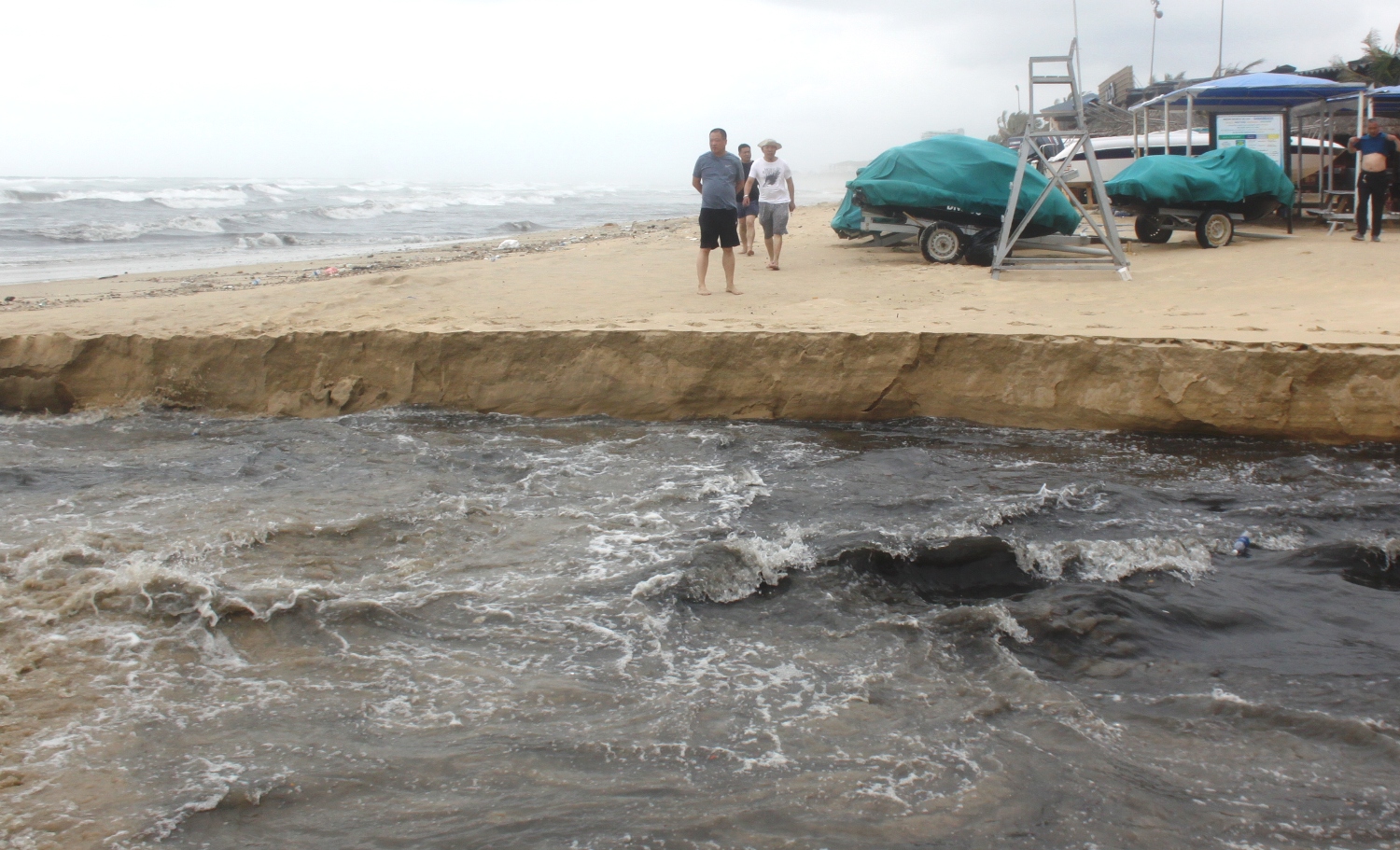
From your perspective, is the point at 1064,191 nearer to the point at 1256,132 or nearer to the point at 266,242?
the point at 1256,132

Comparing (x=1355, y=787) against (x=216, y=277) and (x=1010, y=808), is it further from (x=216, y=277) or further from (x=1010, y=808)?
(x=216, y=277)

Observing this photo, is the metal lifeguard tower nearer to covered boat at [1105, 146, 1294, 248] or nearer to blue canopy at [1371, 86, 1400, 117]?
covered boat at [1105, 146, 1294, 248]

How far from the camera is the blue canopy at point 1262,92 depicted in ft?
37.6

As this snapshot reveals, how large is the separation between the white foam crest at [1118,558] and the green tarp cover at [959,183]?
232 inches

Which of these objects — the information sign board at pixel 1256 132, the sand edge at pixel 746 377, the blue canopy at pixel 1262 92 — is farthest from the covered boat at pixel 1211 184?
the sand edge at pixel 746 377

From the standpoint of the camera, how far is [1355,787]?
248 centimetres

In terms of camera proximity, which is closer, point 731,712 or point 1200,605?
point 731,712

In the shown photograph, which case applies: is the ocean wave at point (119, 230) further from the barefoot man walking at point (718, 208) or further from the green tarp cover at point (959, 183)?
the green tarp cover at point (959, 183)

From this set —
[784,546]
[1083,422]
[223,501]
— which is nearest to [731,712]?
[784,546]

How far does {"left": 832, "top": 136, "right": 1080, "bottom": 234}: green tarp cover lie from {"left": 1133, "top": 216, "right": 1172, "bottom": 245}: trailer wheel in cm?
162

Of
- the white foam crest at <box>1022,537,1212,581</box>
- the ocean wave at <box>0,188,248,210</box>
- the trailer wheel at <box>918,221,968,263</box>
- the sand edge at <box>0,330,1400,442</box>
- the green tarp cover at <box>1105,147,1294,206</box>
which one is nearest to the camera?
the white foam crest at <box>1022,537,1212,581</box>

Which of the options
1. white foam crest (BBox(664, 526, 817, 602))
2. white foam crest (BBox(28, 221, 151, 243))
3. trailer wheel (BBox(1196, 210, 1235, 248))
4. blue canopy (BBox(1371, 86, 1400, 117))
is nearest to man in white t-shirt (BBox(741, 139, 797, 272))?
trailer wheel (BBox(1196, 210, 1235, 248))

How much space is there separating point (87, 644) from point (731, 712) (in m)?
2.12

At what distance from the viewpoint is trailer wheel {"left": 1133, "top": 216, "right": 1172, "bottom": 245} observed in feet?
34.5
